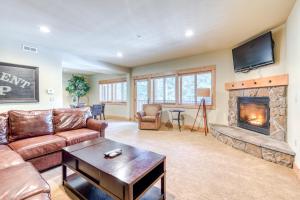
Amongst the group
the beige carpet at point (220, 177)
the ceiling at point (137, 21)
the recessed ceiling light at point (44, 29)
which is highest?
the ceiling at point (137, 21)

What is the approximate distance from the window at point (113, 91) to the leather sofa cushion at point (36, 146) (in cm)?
521

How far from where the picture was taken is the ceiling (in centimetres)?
233

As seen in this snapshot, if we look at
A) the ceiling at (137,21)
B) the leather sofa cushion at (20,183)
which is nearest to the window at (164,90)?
the ceiling at (137,21)

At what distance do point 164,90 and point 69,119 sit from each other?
378 cm

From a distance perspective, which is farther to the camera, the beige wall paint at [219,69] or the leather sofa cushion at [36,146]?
the beige wall paint at [219,69]

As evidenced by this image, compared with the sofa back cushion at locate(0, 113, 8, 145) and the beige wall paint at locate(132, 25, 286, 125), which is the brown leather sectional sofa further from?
the beige wall paint at locate(132, 25, 286, 125)

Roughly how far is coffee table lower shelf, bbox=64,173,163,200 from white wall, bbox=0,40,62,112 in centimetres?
262

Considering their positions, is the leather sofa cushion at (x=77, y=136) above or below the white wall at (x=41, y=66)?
below

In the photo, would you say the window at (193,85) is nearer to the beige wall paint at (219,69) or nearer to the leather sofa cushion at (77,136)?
the beige wall paint at (219,69)

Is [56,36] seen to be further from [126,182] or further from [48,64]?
[126,182]

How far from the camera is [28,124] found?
2.57 m

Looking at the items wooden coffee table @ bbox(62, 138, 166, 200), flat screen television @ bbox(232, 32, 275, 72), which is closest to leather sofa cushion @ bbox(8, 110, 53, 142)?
wooden coffee table @ bbox(62, 138, 166, 200)

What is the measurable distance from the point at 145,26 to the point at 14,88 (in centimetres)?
316

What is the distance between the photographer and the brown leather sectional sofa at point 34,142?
120 centimetres
